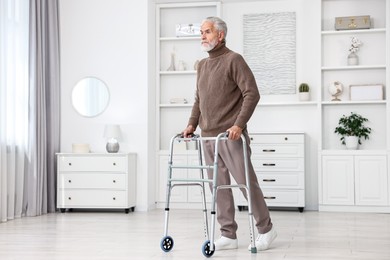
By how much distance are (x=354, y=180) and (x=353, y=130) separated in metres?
0.57

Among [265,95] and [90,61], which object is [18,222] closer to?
[90,61]

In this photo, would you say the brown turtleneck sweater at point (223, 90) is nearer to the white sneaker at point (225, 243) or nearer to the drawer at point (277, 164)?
the white sneaker at point (225, 243)

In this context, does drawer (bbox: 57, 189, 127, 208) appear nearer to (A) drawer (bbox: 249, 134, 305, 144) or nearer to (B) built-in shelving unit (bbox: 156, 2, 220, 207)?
(B) built-in shelving unit (bbox: 156, 2, 220, 207)

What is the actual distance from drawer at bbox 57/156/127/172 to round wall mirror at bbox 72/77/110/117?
0.67 metres

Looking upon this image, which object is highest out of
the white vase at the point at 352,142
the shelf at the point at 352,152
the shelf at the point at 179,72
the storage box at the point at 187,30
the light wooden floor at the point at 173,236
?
the storage box at the point at 187,30

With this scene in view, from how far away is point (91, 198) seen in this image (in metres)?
7.16

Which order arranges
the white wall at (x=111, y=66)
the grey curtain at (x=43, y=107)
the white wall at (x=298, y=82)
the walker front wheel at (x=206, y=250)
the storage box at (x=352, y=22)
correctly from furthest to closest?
the white wall at (x=298, y=82)
the white wall at (x=111, y=66)
the storage box at (x=352, y=22)
the grey curtain at (x=43, y=107)
the walker front wheel at (x=206, y=250)

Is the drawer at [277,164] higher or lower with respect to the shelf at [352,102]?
lower

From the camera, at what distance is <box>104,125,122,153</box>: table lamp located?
725 cm

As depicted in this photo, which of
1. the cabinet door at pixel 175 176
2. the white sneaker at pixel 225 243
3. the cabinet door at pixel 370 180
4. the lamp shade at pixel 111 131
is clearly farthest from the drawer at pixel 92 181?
the white sneaker at pixel 225 243

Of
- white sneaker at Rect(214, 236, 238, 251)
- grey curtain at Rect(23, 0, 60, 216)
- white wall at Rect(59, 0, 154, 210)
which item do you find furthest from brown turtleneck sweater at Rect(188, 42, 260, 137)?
white wall at Rect(59, 0, 154, 210)

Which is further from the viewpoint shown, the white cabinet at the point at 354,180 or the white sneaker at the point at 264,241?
the white cabinet at the point at 354,180

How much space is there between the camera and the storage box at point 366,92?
24.0 feet

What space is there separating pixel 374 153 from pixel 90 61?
11.2 ft
